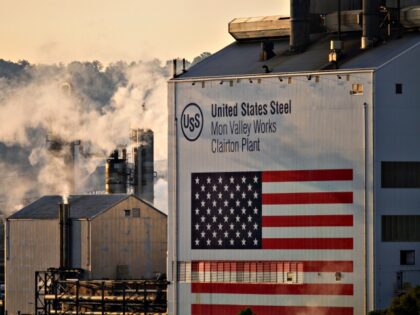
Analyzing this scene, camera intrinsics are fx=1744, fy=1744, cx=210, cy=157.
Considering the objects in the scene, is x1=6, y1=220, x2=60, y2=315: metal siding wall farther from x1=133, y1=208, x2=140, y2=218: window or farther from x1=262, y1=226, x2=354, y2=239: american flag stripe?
x1=262, y1=226, x2=354, y2=239: american flag stripe

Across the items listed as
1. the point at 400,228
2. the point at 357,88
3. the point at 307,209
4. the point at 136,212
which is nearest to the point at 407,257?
the point at 400,228

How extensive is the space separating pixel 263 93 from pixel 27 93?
56.5 meters

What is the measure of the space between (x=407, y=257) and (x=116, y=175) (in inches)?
1956

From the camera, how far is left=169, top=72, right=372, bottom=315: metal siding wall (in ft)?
282

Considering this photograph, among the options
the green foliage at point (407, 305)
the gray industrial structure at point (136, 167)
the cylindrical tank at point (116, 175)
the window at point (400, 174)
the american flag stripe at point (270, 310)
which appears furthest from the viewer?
the gray industrial structure at point (136, 167)

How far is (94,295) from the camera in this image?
332 ft

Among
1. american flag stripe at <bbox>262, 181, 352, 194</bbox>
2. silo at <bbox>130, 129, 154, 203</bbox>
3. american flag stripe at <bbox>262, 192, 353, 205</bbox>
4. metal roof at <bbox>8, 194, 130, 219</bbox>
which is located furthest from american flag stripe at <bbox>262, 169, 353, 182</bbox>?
silo at <bbox>130, 129, 154, 203</bbox>

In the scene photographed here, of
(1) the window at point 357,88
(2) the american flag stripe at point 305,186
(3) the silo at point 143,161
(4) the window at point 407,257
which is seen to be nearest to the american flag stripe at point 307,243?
(2) the american flag stripe at point 305,186

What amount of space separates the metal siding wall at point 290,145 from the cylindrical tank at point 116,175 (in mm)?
39237

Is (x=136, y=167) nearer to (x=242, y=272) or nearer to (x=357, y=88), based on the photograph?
(x=242, y=272)

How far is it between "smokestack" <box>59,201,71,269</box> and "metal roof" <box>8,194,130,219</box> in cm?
59

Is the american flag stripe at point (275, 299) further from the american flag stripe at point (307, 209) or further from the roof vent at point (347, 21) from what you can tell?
the roof vent at point (347, 21)

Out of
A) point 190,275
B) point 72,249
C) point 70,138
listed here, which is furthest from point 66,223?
point 70,138

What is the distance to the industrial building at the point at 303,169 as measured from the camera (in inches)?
3378
